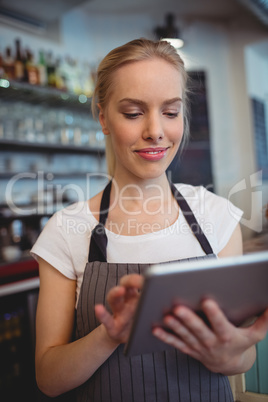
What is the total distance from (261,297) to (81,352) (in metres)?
0.38

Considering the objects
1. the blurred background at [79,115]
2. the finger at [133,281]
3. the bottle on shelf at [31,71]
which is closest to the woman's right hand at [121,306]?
the finger at [133,281]

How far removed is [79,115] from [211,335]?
294 cm

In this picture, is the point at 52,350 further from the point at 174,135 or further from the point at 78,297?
the point at 174,135

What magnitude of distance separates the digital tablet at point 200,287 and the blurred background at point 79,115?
17.2 inches

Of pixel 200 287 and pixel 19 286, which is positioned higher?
pixel 200 287

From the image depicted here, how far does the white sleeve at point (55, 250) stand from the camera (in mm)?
878

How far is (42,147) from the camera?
3043mm

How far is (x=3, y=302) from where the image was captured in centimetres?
215

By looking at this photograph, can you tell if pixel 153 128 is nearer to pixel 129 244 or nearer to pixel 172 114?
pixel 172 114

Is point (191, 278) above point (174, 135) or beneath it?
beneath

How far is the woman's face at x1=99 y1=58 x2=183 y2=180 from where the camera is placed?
0.82 m

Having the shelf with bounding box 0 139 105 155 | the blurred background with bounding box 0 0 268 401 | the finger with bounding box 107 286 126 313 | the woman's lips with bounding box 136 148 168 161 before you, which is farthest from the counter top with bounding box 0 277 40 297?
the finger with bounding box 107 286 126 313

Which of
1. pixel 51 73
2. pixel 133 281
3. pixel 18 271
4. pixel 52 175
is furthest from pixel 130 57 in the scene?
pixel 51 73

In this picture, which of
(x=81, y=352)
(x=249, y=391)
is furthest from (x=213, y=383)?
(x=81, y=352)
